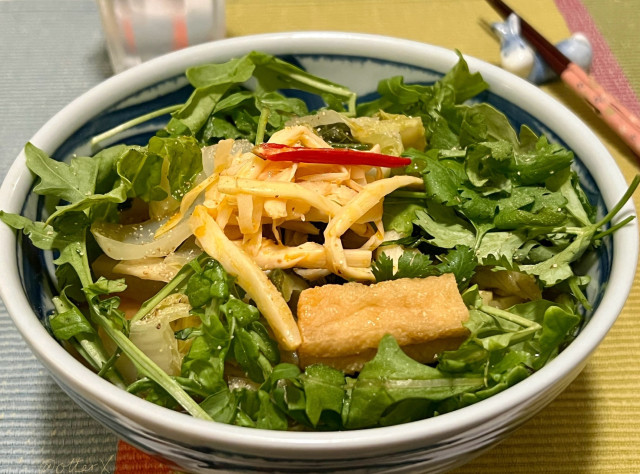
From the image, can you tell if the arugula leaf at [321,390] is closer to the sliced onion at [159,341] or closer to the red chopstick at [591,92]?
the sliced onion at [159,341]

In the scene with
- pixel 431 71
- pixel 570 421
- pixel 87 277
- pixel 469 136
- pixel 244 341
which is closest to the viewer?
pixel 244 341

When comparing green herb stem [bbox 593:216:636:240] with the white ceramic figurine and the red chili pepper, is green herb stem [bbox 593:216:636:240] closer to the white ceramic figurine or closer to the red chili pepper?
the red chili pepper

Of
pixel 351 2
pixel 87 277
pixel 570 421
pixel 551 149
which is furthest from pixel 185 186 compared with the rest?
pixel 351 2

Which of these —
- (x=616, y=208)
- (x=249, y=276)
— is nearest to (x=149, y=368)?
(x=249, y=276)

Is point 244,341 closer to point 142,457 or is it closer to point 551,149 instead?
point 142,457

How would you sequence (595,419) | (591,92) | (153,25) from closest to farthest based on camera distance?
(595,419)
(591,92)
(153,25)

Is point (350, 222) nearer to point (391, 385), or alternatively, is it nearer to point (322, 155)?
point (322, 155)
